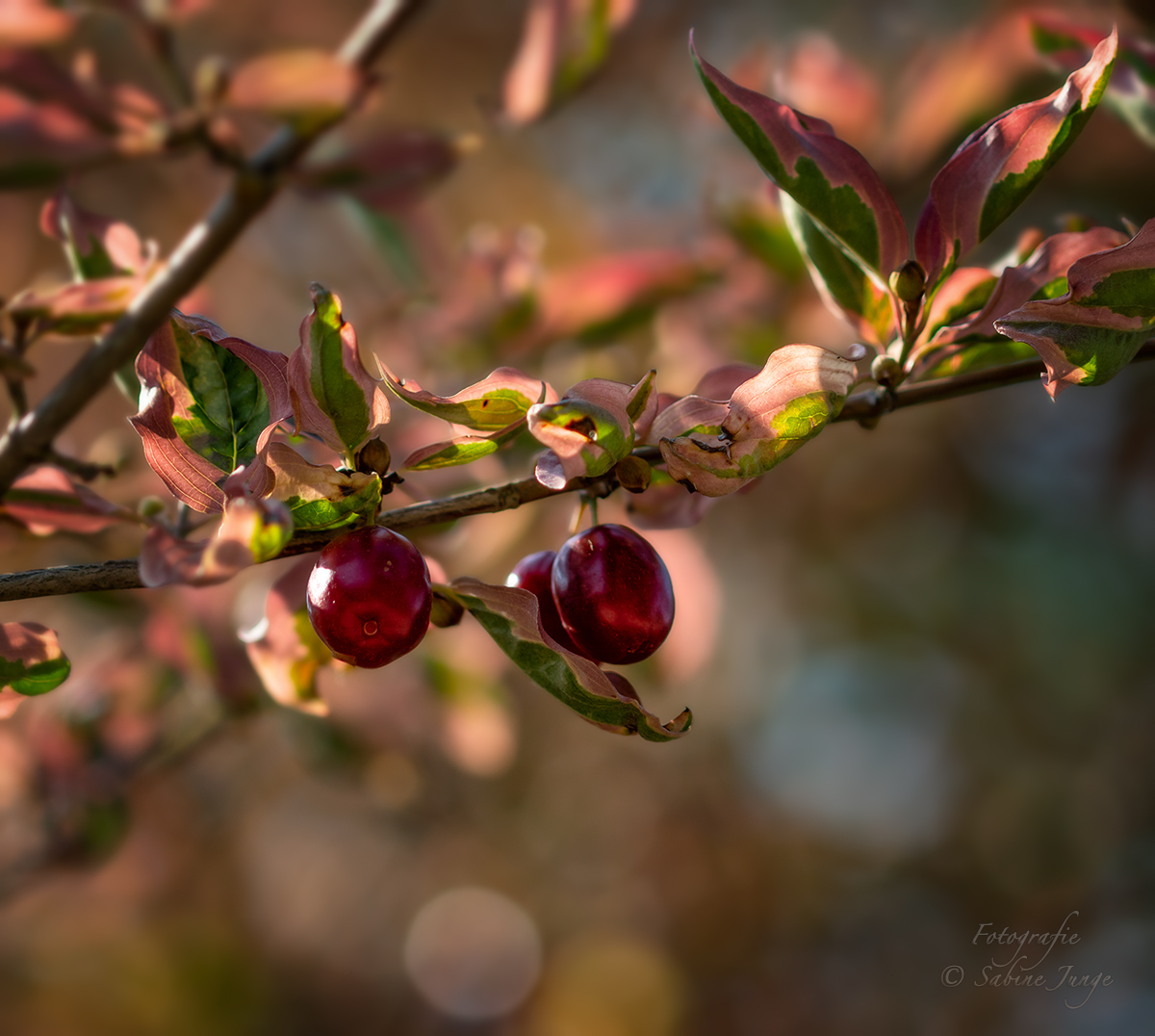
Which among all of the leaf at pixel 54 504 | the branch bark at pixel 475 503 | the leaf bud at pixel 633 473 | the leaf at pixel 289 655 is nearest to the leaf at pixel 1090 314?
the branch bark at pixel 475 503

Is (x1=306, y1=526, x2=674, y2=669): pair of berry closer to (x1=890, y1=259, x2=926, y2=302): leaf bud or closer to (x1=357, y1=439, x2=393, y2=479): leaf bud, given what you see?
(x1=357, y1=439, x2=393, y2=479): leaf bud

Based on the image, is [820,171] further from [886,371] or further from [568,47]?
[568,47]

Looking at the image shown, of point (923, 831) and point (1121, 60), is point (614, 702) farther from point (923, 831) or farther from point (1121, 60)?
point (923, 831)

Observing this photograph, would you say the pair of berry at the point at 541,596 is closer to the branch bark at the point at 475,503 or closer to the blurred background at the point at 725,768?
the branch bark at the point at 475,503

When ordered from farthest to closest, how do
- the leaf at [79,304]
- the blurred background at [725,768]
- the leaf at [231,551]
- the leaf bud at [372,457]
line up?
the blurred background at [725,768] → the leaf at [79,304] → the leaf bud at [372,457] → the leaf at [231,551]

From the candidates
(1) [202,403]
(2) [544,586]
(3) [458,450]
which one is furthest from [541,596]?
(1) [202,403]

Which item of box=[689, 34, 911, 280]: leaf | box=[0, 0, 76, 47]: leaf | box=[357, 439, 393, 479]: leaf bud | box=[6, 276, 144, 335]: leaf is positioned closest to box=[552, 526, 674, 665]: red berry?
box=[357, 439, 393, 479]: leaf bud
